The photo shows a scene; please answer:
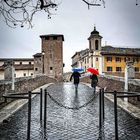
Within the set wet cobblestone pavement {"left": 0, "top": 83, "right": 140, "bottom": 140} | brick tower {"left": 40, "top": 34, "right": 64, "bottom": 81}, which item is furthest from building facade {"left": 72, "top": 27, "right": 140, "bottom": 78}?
wet cobblestone pavement {"left": 0, "top": 83, "right": 140, "bottom": 140}

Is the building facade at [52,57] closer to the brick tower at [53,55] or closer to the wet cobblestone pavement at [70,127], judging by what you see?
the brick tower at [53,55]

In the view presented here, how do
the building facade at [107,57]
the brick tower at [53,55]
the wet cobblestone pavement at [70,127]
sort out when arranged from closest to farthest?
1. the wet cobblestone pavement at [70,127]
2. the building facade at [107,57]
3. the brick tower at [53,55]

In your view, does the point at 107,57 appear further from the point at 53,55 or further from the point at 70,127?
the point at 70,127

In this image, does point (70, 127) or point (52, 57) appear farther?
point (52, 57)

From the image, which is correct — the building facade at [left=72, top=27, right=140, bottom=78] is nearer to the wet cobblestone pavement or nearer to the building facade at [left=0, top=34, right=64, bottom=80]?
the building facade at [left=0, top=34, right=64, bottom=80]

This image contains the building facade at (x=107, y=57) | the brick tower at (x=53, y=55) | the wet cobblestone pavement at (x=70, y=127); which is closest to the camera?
the wet cobblestone pavement at (x=70, y=127)

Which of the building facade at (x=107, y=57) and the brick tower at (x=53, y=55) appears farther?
the brick tower at (x=53, y=55)

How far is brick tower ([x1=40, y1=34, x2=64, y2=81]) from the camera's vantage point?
63.6 m

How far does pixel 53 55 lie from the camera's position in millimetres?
64562

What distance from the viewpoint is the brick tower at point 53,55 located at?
63562 millimetres

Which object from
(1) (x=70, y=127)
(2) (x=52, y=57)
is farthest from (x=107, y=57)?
(1) (x=70, y=127)

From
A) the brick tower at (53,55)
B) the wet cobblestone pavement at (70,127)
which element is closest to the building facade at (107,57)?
the brick tower at (53,55)

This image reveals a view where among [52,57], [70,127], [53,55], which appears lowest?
[70,127]

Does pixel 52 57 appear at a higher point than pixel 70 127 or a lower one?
higher
